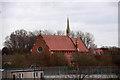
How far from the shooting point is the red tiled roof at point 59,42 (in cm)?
4241

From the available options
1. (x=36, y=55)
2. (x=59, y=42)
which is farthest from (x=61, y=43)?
(x=36, y=55)

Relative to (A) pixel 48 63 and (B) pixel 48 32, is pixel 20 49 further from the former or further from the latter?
(A) pixel 48 63

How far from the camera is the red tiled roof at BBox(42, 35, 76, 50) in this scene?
42406 millimetres

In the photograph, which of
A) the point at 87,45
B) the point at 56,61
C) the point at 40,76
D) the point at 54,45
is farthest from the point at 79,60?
the point at 87,45

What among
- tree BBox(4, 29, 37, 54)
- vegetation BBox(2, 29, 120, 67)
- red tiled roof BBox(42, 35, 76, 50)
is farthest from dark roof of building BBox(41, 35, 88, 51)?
tree BBox(4, 29, 37, 54)

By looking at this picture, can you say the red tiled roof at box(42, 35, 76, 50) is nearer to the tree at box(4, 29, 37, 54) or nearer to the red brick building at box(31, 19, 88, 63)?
the red brick building at box(31, 19, 88, 63)

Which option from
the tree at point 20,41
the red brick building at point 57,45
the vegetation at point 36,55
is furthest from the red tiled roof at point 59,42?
the tree at point 20,41

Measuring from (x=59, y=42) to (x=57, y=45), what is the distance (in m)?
1.45

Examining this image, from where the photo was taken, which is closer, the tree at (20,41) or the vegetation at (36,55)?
the vegetation at (36,55)

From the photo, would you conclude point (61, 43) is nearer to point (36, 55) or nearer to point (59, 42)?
point (59, 42)

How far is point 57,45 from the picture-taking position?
42.9 m

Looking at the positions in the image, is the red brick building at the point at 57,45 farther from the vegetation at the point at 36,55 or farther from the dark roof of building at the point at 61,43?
the vegetation at the point at 36,55

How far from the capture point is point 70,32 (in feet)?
174

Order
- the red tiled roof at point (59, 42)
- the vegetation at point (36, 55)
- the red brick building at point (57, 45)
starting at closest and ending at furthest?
the vegetation at point (36, 55), the red brick building at point (57, 45), the red tiled roof at point (59, 42)
